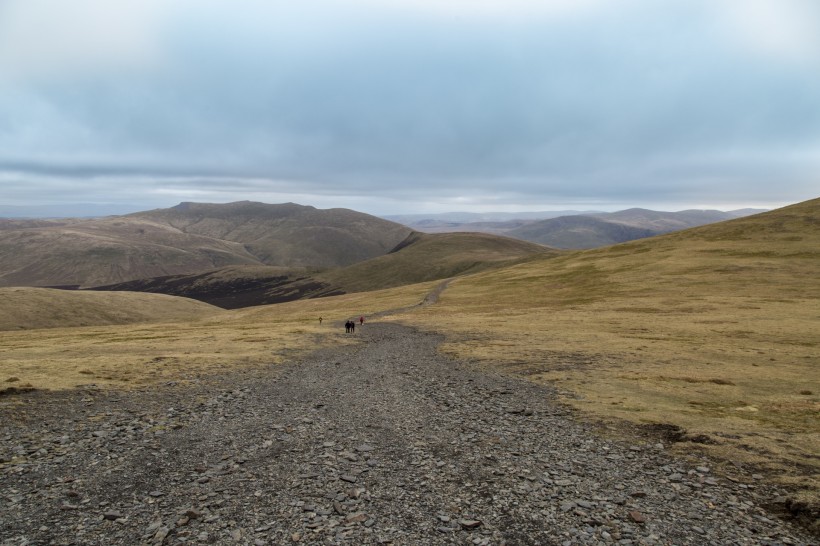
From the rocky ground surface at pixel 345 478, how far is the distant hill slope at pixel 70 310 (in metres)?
156

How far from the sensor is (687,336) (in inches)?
1996

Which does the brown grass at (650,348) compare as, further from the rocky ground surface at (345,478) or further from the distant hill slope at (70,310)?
the distant hill slope at (70,310)

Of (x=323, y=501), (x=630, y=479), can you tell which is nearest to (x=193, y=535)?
(x=323, y=501)

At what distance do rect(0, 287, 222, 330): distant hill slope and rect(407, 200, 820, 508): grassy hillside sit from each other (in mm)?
127829

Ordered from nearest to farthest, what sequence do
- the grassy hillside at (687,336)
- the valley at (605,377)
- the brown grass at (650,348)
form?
the valley at (605,377) → the grassy hillside at (687,336) → the brown grass at (650,348)

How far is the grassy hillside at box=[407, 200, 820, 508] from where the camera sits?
75.7 feet

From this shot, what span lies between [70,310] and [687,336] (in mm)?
188303

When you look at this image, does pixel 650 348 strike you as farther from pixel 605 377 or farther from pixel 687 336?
pixel 605 377

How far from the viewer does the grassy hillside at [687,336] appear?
23.1 metres

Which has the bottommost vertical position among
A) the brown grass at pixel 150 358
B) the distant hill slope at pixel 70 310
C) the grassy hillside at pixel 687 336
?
the distant hill slope at pixel 70 310

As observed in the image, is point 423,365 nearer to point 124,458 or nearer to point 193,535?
point 124,458

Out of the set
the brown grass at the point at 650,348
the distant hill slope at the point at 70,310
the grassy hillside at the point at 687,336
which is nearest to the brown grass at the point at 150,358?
the brown grass at the point at 650,348

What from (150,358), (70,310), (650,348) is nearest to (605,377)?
(650,348)

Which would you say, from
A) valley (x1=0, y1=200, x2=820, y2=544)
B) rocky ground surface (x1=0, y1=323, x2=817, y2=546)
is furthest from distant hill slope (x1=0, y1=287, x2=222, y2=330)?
rocky ground surface (x1=0, y1=323, x2=817, y2=546)
